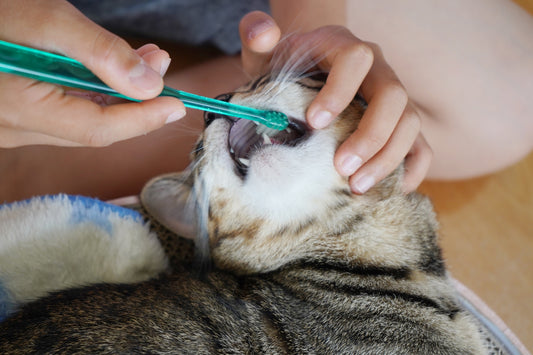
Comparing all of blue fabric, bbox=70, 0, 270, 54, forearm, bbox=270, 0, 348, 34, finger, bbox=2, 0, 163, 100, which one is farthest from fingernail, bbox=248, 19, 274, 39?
blue fabric, bbox=70, 0, 270, 54

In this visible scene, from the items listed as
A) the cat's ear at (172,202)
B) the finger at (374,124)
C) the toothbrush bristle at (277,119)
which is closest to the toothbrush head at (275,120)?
the toothbrush bristle at (277,119)

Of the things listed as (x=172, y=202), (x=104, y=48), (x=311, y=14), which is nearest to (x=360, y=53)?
(x=311, y=14)

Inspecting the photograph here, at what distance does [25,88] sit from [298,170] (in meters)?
0.52

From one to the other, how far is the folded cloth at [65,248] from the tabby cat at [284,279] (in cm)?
10

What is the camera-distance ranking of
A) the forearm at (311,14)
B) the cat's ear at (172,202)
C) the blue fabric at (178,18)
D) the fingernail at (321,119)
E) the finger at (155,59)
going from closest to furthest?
1. the finger at (155,59)
2. the fingernail at (321,119)
3. the cat's ear at (172,202)
4. the forearm at (311,14)
5. the blue fabric at (178,18)

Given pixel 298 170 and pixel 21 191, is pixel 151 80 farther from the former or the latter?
pixel 21 191

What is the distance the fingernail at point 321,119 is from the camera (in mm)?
881

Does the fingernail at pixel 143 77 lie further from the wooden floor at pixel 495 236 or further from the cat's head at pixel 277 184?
the wooden floor at pixel 495 236

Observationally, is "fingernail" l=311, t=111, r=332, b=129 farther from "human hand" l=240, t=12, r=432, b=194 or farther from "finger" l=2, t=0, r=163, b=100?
"finger" l=2, t=0, r=163, b=100

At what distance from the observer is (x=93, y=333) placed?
2.87 ft

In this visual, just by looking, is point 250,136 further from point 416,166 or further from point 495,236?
point 495,236

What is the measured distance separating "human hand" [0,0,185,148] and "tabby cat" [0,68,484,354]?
26 cm

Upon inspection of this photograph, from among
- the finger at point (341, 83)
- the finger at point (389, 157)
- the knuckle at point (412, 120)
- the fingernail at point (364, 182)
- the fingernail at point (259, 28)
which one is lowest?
the fingernail at point (364, 182)

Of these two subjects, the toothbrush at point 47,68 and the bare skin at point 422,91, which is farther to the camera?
the bare skin at point 422,91
